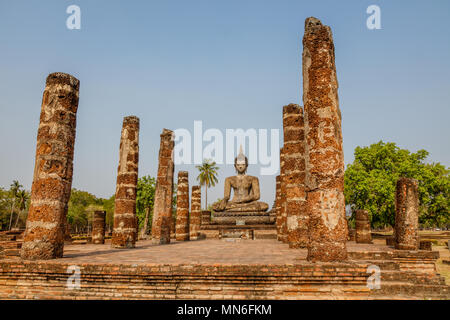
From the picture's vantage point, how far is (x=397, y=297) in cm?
564

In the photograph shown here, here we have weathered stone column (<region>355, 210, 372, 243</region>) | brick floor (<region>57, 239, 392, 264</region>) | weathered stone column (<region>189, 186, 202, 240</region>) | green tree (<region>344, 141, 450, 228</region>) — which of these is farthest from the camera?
green tree (<region>344, 141, 450, 228</region>)

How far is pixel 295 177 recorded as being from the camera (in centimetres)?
1048

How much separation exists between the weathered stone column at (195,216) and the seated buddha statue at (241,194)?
115cm

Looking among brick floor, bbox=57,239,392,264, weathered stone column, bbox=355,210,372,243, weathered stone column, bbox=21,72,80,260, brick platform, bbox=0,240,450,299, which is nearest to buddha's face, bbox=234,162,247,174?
weathered stone column, bbox=355,210,372,243

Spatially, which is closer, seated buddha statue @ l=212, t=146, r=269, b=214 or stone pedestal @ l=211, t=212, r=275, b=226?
stone pedestal @ l=211, t=212, r=275, b=226

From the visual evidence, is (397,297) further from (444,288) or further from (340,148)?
(340,148)

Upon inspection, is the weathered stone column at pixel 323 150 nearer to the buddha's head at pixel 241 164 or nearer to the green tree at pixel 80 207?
the buddha's head at pixel 241 164

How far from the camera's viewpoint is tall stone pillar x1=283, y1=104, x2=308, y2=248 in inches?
390

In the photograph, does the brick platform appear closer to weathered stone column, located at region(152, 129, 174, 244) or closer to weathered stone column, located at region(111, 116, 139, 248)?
weathered stone column, located at region(111, 116, 139, 248)

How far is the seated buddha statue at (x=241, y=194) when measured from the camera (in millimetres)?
21219

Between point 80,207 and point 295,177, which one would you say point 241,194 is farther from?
point 80,207

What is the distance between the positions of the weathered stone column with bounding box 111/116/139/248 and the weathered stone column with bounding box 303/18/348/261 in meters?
6.88
